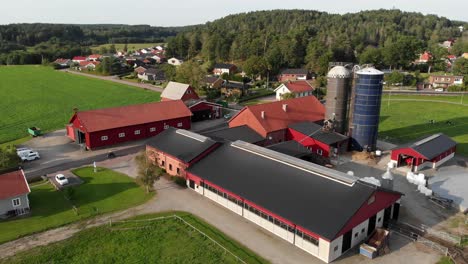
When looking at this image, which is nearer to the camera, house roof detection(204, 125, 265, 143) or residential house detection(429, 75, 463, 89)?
house roof detection(204, 125, 265, 143)

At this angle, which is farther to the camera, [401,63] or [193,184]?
[401,63]

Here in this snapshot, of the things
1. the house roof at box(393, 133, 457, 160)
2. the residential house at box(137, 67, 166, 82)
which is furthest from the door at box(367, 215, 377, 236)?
the residential house at box(137, 67, 166, 82)

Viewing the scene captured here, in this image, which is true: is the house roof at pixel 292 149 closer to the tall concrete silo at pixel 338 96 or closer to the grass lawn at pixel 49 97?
the tall concrete silo at pixel 338 96

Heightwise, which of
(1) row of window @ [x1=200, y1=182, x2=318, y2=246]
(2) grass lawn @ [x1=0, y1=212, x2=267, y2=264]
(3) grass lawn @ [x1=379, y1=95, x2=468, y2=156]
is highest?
(3) grass lawn @ [x1=379, y1=95, x2=468, y2=156]

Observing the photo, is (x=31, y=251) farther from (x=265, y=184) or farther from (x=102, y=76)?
(x=102, y=76)

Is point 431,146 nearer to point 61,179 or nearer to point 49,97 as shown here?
point 61,179

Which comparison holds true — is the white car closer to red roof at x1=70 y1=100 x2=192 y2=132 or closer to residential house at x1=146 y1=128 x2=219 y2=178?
residential house at x1=146 y1=128 x2=219 y2=178

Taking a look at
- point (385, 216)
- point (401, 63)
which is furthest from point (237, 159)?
point (401, 63)

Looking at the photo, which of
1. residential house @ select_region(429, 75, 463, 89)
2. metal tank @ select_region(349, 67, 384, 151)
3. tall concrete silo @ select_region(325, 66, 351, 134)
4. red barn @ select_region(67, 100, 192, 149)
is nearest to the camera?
metal tank @ select_region(349, 67, 384, 151)
